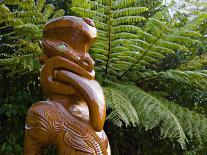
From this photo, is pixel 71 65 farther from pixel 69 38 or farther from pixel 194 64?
pixel 194 64

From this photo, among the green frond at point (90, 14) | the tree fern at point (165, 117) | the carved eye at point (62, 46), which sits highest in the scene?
the carved eye at point (62, 46)

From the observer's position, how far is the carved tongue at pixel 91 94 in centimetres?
112

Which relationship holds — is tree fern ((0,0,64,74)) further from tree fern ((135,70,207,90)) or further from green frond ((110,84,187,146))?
tree fern ((135,70,207,90))

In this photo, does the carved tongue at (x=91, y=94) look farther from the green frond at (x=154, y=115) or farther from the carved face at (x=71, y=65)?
the green frond at (x=154, y=115)

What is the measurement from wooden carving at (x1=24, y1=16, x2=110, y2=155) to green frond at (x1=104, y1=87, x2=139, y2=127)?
1171mm

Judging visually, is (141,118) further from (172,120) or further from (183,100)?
(183,100)

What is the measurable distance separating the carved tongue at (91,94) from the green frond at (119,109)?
1188 mm

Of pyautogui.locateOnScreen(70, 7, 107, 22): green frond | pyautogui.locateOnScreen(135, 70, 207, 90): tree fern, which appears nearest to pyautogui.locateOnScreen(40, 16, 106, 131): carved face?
pyautogui.locateOnScreen(70, 7, 107, 22): green frond

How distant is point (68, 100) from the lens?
116cm

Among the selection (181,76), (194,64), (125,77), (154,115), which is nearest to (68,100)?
(154,115)

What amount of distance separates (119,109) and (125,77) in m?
0.82

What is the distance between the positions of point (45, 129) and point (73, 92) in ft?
0.42

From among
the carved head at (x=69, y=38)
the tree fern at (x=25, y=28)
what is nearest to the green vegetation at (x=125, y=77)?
the tree fern at (x=25, y=28)

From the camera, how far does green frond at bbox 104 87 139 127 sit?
7.76 feet
